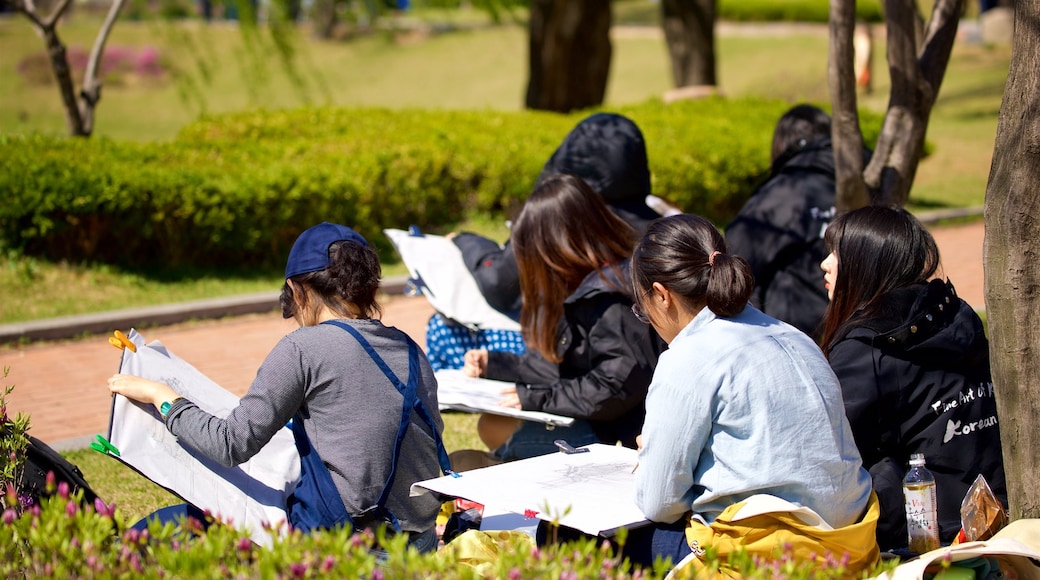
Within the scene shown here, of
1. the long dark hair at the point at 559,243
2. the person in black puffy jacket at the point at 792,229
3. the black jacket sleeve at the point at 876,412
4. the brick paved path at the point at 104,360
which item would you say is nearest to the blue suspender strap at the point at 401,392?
the long dark hair at the point at 559,243

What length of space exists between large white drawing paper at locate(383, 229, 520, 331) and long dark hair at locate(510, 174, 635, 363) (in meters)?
0.85

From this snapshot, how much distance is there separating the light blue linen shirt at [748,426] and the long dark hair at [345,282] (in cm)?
98

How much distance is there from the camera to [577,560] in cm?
219

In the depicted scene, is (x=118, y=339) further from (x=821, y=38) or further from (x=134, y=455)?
(x=821, y=38)

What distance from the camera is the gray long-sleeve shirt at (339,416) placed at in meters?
3.08

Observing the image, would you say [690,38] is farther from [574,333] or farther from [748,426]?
[748,426]

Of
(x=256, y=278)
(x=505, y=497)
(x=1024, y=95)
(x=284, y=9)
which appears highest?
(x=284, y=9)

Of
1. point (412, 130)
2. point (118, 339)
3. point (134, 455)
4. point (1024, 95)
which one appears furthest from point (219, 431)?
point (412, 130)

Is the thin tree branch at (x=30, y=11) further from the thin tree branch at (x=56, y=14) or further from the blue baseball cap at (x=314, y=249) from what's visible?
the blue baseball cap at (x=314, y=249)

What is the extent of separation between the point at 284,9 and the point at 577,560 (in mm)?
13166

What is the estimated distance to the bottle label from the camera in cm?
310

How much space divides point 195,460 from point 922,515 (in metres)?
2.15

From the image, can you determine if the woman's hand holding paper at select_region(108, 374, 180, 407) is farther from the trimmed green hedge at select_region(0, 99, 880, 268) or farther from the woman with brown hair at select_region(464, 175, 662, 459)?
the trimmed green hedge at select_region(0, 99, 880, 268)

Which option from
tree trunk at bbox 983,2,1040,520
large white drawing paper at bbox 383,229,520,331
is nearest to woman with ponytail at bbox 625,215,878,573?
tree trunk at bbox 983,2,1040,520
